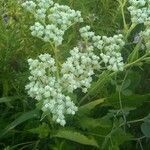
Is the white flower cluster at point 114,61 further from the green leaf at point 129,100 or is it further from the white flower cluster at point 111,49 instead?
the green leaf at point 129,100

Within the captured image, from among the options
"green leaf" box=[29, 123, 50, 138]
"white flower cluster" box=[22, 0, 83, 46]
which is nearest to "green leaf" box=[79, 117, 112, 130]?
"green leaf" box=[29, 123, 50, 138]

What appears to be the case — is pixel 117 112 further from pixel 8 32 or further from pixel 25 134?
pixel 8 32

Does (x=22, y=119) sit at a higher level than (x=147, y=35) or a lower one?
lower

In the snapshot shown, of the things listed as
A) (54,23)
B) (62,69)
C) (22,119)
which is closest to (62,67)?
(62,69)

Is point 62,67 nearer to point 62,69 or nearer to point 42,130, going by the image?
point 62,69

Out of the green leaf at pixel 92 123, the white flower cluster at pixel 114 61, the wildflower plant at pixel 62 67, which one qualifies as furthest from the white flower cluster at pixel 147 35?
the green leaf at pixel 92 123
